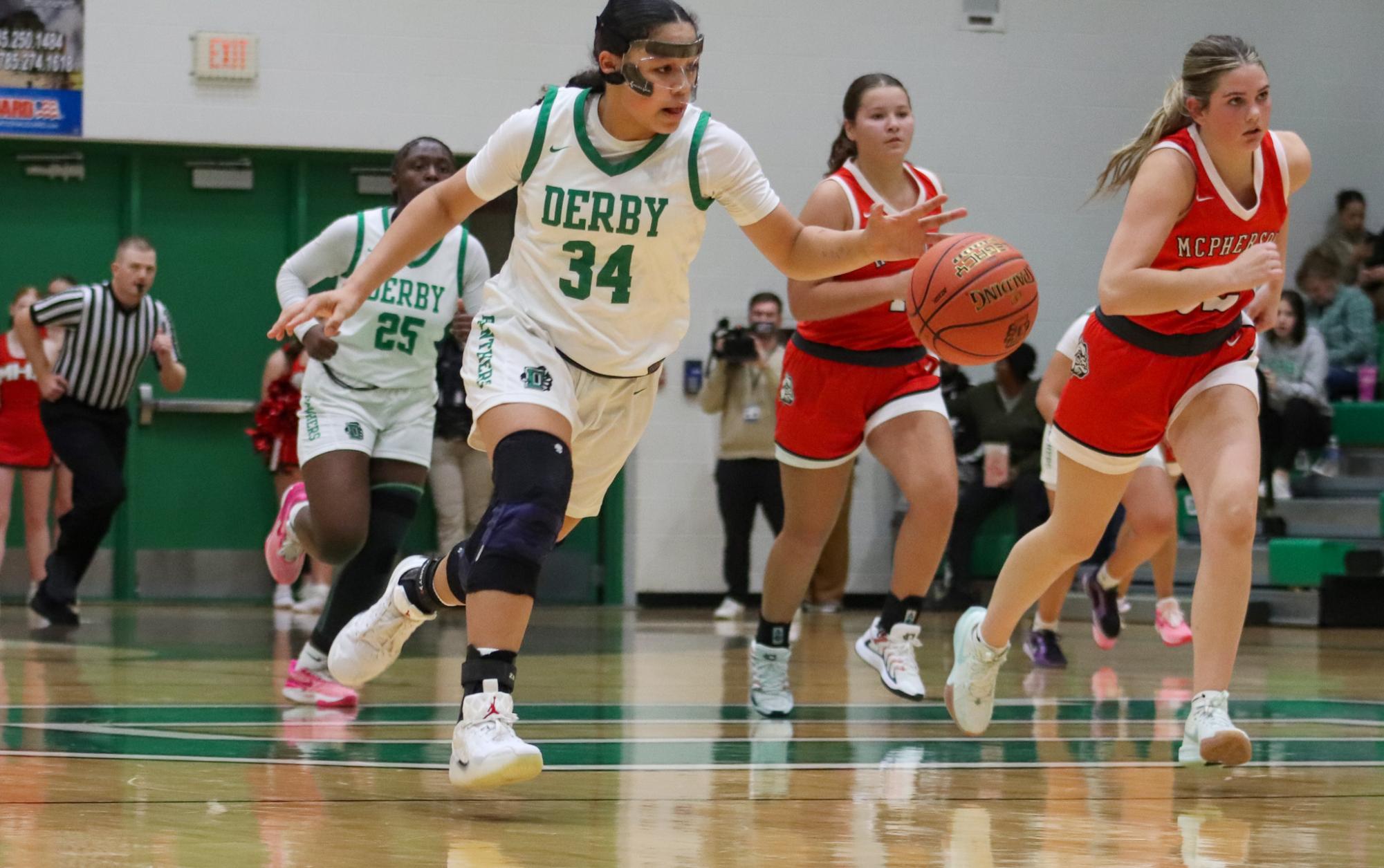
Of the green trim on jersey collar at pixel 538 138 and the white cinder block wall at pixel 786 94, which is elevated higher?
the white cinder block wall at pixel 786 94

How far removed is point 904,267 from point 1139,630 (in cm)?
555

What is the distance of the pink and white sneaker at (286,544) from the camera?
589 cm

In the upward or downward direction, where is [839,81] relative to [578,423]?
upward

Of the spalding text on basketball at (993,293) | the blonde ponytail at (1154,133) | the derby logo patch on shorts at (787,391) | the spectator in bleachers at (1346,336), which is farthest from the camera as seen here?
the spectator in bleachers at (1346,336)

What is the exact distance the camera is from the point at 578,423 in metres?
3.83

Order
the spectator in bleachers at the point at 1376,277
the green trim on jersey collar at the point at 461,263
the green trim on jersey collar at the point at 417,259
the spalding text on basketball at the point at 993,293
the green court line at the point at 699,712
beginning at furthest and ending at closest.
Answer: the spectator in bleachers at the point at 1376,277
the green trim on jersey collar at the point at 461,263
the green trim on jersey collar at the point at 417,259
the green court line at the point at 699,712
the spalding text on basketball at the point at 993,293

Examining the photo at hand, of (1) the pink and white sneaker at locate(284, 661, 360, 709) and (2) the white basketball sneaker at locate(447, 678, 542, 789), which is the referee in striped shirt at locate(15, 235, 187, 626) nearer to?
(1) the pink and white sneaker at locate(284, 661, 360, 709)

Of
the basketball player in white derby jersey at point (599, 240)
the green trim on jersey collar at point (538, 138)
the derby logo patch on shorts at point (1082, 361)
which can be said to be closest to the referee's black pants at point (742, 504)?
the derby logo patch on shorts at point (1082, 361)

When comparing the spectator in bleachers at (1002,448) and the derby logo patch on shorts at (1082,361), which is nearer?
→ the derby logo patch on shorts at (1082,361)

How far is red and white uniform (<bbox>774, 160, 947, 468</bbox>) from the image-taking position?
5297mm

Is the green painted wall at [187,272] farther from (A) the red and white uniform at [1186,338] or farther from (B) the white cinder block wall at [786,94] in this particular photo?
(A) the red and white uniform at [1186,338]

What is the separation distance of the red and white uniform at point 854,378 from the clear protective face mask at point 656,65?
5.39 ft

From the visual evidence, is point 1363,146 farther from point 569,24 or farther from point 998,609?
point 998,609

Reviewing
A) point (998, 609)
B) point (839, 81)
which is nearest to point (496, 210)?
point (839, 81)
